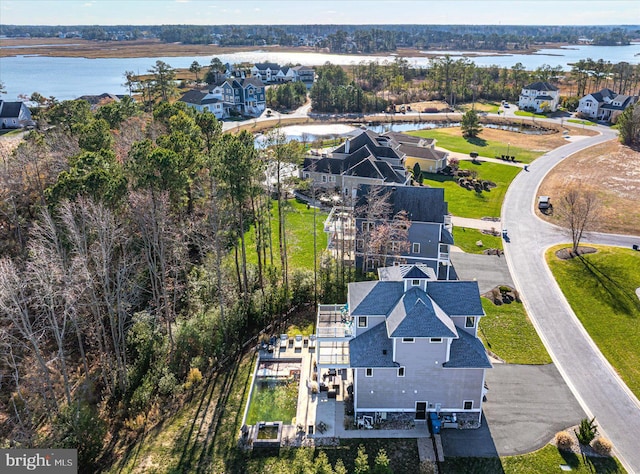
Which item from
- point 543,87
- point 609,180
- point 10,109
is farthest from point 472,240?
point 543,87

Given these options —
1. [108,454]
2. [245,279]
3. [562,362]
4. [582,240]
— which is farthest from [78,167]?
[582,240]

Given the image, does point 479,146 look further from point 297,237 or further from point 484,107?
point 297,237

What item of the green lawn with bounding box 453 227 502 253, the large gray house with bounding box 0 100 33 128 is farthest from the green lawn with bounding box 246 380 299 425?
the large gray house with bounding box 0 100 33 128

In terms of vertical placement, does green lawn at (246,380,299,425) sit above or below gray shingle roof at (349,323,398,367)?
below

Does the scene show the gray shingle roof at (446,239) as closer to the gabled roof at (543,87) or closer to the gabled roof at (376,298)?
the gabled roof at (376,298)

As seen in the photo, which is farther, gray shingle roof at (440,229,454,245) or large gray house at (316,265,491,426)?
gray shingle roof at (440,229,454,245)

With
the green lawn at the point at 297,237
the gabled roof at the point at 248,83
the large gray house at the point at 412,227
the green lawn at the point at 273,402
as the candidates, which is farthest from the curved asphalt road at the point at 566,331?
the gabled roof at the point at 248,83

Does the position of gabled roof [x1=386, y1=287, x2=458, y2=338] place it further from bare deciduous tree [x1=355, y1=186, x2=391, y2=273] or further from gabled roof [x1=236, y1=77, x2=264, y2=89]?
gabled roof [x1=236, y1=77, x2=264, y2=89]
